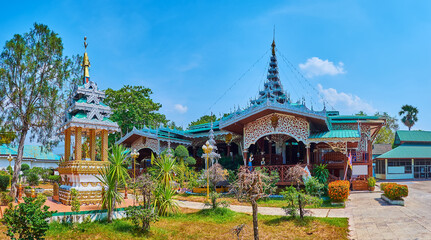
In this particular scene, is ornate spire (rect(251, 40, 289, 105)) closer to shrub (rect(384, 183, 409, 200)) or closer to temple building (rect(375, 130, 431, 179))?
temple building (rect(375, 130, 431, 179))

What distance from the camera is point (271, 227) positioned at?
11141 mm

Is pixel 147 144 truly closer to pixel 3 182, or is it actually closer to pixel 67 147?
pixel 3 182

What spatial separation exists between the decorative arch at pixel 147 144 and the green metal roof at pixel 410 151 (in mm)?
20910

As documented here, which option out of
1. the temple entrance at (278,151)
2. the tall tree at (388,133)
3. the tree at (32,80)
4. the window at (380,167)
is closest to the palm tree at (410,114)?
the tall tree at (388,133)

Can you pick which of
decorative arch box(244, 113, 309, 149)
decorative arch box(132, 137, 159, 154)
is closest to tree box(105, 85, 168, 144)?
decorative arch box(132, 137, 159, 154)

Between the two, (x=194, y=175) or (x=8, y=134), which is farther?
(x=194, y=175)

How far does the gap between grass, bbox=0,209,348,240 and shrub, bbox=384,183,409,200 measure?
3.81 meters

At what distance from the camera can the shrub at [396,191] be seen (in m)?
13.9

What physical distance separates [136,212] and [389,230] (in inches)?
293

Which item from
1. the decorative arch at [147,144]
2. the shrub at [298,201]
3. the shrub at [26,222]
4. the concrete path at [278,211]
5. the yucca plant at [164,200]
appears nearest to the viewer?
the shrub at [26,222]

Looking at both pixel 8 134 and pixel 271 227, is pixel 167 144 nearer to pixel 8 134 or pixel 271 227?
pixel 8 134

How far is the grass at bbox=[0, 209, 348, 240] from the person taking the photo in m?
9.67

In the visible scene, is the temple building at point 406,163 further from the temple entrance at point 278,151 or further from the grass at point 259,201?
the grass at point 259,201

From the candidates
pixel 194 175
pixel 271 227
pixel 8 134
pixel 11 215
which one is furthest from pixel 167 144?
pixel 11 215
